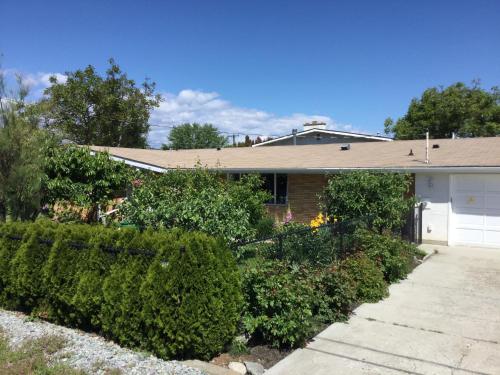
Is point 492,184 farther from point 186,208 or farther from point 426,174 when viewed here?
point 186,208

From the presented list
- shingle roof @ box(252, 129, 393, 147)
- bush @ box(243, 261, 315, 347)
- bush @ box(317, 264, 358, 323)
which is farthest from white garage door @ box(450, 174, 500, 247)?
shingle roof @ box(252, 129, 393, 147)

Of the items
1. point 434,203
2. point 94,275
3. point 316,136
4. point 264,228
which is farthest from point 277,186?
point 316,136

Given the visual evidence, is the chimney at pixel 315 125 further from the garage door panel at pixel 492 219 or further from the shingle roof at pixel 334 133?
the garage door panel at pixel 492 219

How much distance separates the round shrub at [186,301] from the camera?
15.8 feet

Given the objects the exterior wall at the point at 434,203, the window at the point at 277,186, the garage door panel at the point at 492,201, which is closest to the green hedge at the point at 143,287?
the exterior wall at the point at 434,203

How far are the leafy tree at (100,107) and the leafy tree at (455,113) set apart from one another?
18.9 m

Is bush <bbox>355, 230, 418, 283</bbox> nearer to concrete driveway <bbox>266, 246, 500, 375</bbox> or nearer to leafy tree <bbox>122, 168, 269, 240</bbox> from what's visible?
concrete driveway <bbox>266, 246, 500, 375</bbox>

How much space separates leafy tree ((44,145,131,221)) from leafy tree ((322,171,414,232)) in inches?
233

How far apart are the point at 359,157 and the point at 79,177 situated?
A: 933 centimetres

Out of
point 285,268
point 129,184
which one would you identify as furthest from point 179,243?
point 129,184

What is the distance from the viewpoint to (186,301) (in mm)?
4824

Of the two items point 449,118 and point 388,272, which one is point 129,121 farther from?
point 388,272

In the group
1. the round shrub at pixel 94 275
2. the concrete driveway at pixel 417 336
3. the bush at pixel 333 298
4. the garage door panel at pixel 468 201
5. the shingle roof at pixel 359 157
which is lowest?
the concrete driveway at pixel 417 336

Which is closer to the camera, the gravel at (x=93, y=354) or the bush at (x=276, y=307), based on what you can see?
the gravel at (x=93, y=354)
